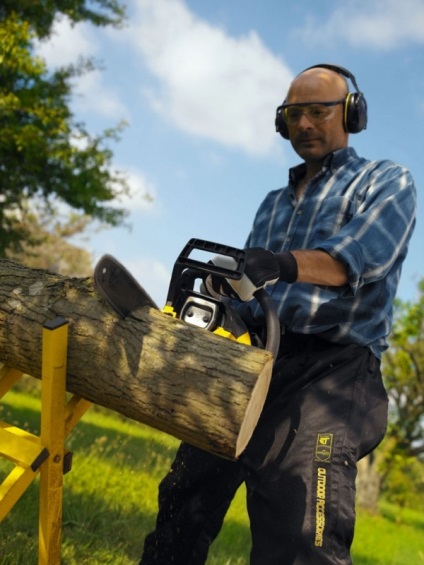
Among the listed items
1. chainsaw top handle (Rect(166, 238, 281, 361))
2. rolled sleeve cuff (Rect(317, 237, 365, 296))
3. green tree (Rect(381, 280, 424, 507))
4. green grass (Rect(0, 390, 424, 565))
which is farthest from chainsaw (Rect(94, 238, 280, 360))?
green tree (Rect(381, 280, 424, 507))

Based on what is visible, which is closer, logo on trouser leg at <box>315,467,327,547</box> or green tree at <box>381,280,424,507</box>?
logo on trouser leg at <box>315,467,327,547</box>

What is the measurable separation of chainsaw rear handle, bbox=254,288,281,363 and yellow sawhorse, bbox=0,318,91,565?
0.68 meters

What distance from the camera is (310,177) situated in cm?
311

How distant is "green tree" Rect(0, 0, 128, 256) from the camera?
1040cm

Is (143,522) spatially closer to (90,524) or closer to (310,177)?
(90,524)

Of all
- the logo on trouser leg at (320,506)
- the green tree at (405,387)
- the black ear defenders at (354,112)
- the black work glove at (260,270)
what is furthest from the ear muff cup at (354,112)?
the green tree at (405,387)

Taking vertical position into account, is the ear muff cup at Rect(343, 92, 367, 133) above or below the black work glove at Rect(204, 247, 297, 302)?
above

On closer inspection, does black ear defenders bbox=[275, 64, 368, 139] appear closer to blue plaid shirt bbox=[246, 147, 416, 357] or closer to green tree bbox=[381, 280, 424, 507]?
blue plaid shirt bbox=[246, 147, 416, 357]

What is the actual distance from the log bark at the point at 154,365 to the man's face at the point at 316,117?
115 cm

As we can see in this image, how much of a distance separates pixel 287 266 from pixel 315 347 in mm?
518

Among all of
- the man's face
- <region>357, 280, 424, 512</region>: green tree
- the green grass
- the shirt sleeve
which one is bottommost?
<region>357, 280, 424, 512</region>: green tree

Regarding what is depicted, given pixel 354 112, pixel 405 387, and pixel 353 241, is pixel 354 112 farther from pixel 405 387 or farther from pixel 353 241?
pixel 405 387

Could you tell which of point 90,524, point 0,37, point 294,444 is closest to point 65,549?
point 90,524

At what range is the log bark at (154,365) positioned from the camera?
7.01 feet
